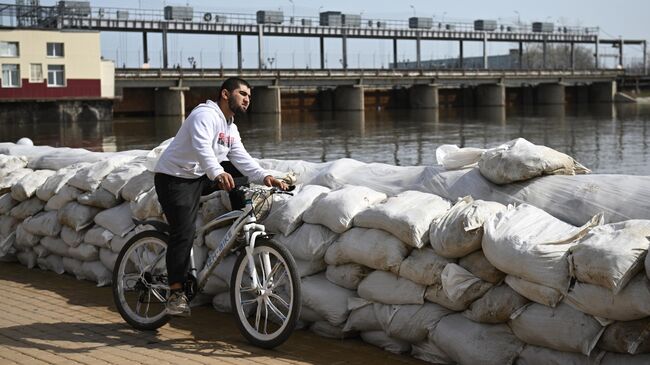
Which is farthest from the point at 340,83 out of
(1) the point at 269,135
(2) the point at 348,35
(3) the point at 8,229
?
(3) the point at 8,229

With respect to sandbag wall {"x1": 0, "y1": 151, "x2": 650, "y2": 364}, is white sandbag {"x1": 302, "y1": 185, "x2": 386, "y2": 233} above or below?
above

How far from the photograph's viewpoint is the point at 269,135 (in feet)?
110

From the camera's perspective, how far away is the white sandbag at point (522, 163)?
452cm

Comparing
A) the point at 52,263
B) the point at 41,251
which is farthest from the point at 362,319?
the point at 41,251

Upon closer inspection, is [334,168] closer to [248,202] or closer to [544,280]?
[248,202]

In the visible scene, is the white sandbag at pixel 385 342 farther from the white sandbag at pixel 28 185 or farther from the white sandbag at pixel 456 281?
the white sandbag at pixel 28 185

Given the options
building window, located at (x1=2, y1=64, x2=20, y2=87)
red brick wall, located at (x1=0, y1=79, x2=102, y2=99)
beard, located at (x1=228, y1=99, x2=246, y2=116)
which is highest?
building window, located at (x1=2, y1=64, x2=20, y2=87)

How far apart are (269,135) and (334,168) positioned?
28.1m

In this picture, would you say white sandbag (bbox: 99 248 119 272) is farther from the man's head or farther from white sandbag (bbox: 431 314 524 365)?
white sandbag (bbox: 431 314 524 365)

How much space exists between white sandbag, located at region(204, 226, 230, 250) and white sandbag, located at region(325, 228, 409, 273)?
781 millimetres

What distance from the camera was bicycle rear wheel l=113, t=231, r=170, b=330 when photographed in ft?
15.7

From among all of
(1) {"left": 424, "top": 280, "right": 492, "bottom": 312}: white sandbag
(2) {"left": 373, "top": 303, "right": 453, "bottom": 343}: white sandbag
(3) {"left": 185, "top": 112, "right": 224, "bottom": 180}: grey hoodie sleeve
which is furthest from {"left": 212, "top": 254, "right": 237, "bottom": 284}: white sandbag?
(1) {"left": 424, "top": 280, "right": 492, "bottom": 312}: white sandbag

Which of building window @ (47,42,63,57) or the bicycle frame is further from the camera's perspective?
building window @ (47,42,63,57)

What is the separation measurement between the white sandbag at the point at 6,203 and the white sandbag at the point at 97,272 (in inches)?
45.2
